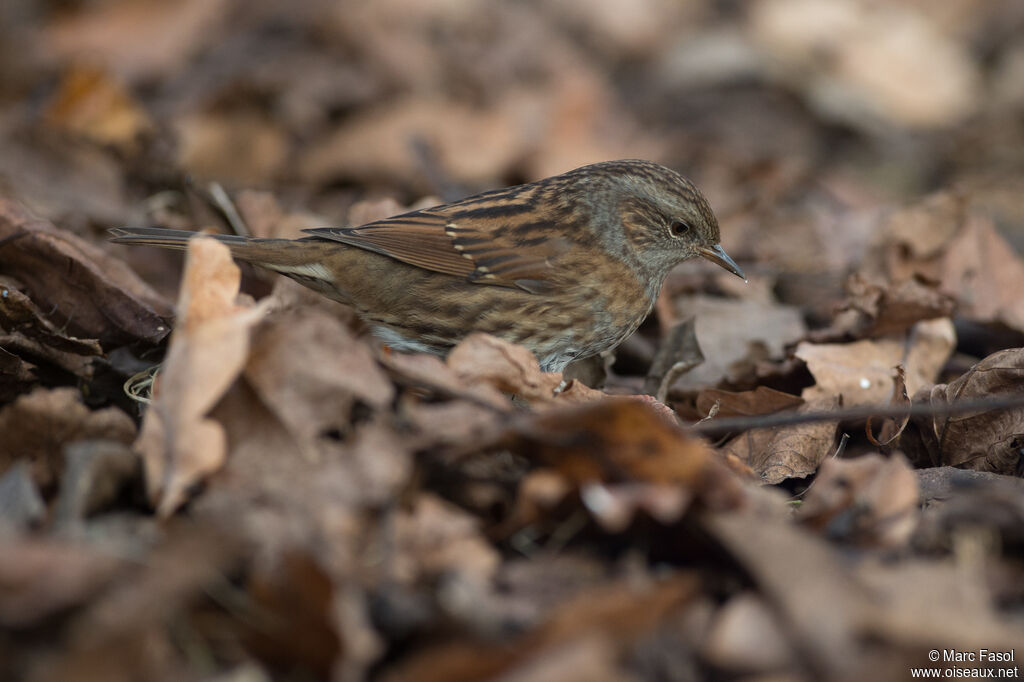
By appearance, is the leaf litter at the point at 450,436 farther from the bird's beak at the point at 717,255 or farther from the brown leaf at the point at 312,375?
the bird's beak at the point at 717,255

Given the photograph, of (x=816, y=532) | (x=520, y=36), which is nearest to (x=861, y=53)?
(x=520, y=36)

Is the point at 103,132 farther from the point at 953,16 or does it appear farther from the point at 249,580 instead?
the point at 953,16

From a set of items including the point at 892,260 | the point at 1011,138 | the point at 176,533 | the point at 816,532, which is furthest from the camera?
the point at 1011,138

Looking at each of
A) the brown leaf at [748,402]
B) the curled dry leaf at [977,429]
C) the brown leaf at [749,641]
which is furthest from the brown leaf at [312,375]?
the curled dry leaf at [977,429]

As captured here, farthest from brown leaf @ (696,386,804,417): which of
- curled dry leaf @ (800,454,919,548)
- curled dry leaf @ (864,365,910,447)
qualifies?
curled dry leaf @ (800,454,919,548)

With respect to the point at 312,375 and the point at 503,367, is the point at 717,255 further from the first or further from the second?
the point at 312,375

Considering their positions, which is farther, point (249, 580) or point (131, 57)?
point (131, 57)
